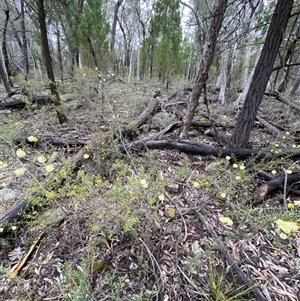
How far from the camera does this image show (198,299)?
1374 mm

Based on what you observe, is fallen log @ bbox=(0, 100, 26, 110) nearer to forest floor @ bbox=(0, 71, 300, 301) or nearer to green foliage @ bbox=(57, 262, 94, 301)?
forest floor @ bbox=(0, 71, 300, 301)

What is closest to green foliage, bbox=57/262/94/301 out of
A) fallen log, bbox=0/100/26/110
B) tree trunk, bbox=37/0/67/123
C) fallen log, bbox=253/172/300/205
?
fallen log, bbox=253/172/300/205

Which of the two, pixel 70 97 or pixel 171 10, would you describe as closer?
pixel 70 97

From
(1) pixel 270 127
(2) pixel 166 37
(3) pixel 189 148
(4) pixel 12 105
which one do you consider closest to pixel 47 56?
(4) pixel 12 105

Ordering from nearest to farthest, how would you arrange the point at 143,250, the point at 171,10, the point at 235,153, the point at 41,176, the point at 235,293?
the point at 235,293 → the point at 143,250 → the point at 41,176 → the point at 235,153 → the point at 171,10

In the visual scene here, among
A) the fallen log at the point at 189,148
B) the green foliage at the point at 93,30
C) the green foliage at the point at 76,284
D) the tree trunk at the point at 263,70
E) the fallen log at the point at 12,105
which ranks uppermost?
the green foliage at the point at 93,30

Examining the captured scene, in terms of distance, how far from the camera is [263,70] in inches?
94.1

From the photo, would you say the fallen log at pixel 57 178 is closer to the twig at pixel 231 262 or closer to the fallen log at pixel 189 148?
the fallen log at pixel 189 148

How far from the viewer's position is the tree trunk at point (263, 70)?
215cm

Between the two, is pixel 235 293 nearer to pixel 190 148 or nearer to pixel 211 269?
pixel 211 269

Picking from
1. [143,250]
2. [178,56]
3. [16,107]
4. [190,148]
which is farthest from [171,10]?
[143,250]

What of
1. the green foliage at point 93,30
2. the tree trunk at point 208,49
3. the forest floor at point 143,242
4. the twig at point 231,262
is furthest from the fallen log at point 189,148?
the green foliage at point 93,30

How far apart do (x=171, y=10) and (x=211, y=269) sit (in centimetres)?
1259

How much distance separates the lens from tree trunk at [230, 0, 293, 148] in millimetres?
2152
